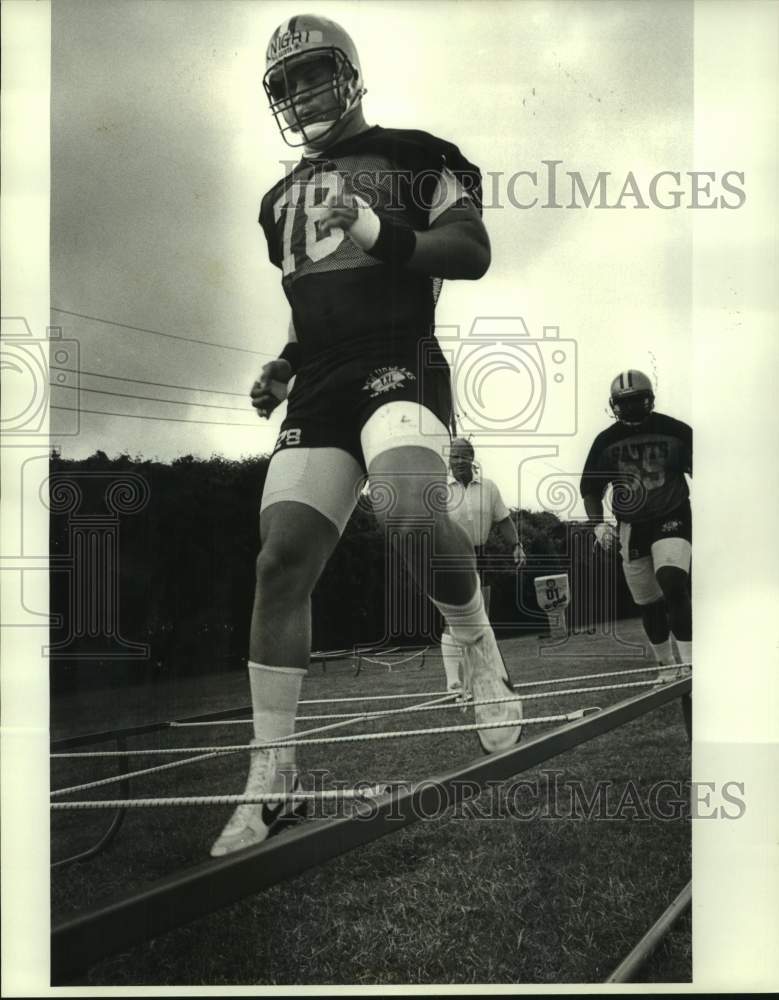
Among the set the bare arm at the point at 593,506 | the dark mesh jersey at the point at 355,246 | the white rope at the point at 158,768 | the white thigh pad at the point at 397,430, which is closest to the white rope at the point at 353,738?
the white rope at the point at 158,768

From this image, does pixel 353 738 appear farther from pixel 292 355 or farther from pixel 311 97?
pixel 311 97

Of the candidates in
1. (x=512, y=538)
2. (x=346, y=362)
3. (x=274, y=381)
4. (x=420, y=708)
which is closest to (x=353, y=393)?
(x=346, y=362)

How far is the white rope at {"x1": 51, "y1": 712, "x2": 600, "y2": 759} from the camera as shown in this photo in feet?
5.55

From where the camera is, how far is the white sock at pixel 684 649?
181 centimetres

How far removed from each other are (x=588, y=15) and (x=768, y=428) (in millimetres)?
952

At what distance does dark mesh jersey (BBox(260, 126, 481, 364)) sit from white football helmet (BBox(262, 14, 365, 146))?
66 millimetres

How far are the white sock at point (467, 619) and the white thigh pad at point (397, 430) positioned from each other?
0.30 metres

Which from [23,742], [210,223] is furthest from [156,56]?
[23,742]

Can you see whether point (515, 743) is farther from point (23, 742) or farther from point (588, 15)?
point (588, 15)

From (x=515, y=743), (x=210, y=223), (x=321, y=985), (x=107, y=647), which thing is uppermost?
(x=210, y=223)

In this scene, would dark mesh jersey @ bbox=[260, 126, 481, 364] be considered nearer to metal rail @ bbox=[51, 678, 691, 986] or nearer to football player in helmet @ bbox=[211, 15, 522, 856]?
football player in helmet @ bbox=[211, 15, 522, 856]

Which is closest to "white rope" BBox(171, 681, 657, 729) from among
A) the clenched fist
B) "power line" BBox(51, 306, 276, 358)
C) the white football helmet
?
the clenched fist

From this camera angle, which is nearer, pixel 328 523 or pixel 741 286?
pixel 328 523

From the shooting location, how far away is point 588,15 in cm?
178
